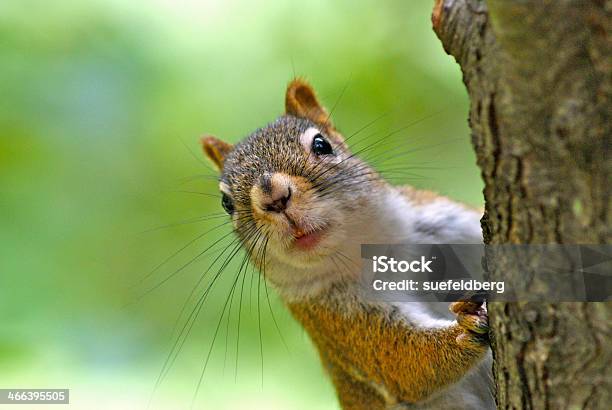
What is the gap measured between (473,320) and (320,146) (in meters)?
1.08

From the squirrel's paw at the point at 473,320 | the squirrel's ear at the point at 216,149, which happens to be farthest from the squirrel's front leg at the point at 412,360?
the squirrel's ear at the point at 216,149

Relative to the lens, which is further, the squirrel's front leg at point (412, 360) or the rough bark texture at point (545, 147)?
the squirrel's front leg at point (412, 360)

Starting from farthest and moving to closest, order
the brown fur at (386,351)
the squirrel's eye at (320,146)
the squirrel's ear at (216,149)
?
the squirrel's ear at (216,149) < the squirrel's eye at (320,146) < the brown fur at (386,351)

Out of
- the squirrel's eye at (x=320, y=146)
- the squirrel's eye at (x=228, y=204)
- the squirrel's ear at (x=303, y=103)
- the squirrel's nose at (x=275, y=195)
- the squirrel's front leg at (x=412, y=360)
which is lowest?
the squirrel's front leg at (x=412, y=360)

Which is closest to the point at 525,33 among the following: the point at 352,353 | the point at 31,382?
the point at 352,353

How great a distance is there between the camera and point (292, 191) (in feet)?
7.91

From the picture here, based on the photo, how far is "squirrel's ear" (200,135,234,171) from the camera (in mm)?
3312

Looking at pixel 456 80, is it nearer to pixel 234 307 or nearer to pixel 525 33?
pixel 234 307

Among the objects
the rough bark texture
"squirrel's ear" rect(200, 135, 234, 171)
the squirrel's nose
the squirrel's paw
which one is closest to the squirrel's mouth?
the squirrel's nose

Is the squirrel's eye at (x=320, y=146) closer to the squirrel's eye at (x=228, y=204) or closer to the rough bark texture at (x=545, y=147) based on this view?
the squirrel's eye at (x=228, y=204)

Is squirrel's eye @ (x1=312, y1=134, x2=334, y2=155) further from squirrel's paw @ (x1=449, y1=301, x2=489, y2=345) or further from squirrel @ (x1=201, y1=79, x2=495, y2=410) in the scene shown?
squirrel's paw @ (x1=449, y1=301, x2=489, y2=345)

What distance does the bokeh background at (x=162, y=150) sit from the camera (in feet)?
12.0

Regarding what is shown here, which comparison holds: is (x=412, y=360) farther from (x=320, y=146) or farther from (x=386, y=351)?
(x=320, y=146)

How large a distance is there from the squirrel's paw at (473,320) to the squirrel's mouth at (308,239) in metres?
0.61
